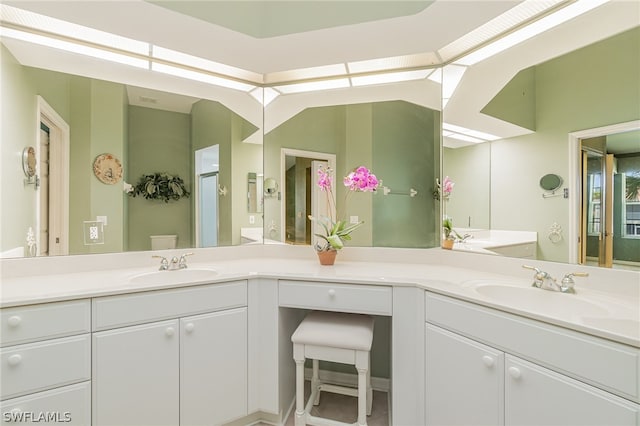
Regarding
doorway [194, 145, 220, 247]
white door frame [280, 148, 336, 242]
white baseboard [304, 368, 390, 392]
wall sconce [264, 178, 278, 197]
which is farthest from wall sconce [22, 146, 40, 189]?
white baseboard [304, 368, 390, 392]

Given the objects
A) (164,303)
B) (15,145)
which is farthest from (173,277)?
(15,145)

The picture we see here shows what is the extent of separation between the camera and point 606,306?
3.67 ft

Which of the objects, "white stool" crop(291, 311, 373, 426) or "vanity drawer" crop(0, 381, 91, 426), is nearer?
"vanity drawer" crop(0, 381, 91, 426)

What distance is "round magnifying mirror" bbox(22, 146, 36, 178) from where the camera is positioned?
1.55 m

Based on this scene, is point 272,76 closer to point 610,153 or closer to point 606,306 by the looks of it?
point 610,153

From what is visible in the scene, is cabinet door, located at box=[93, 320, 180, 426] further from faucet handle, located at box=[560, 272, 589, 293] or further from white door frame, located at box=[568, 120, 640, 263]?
white door frame, located at box=[568, 120, 640, 263]

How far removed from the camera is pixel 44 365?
3.91 feet

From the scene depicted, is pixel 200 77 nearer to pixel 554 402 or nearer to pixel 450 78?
pixel 450 78

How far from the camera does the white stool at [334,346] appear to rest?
1.46 m

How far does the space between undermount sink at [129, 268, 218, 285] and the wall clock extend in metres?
0.64

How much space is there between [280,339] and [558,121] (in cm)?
185

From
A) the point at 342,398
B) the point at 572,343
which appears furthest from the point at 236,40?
the point at 342,398

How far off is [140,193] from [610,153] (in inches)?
100

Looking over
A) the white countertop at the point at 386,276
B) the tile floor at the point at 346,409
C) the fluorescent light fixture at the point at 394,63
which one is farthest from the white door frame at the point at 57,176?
the fluorescent light fixture at the point at 394,63
